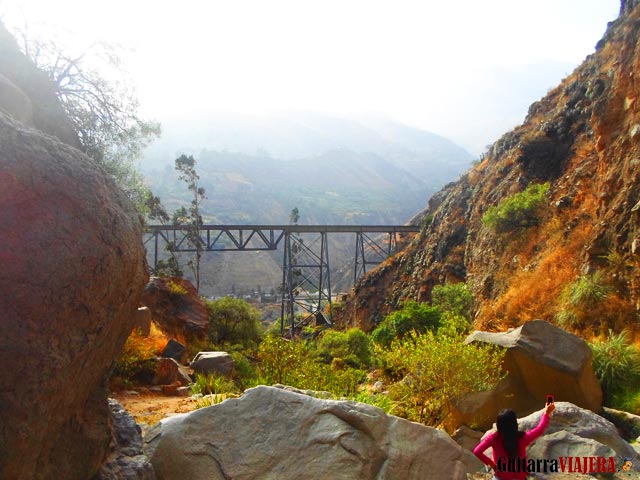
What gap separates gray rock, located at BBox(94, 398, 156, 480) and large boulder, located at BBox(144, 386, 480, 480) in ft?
0.71

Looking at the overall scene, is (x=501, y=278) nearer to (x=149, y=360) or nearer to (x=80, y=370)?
(x=149, y=360)

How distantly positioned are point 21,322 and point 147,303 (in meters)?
13.2

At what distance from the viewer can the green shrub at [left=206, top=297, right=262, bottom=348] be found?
17.8 m

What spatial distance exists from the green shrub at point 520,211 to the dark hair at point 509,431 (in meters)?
12.8

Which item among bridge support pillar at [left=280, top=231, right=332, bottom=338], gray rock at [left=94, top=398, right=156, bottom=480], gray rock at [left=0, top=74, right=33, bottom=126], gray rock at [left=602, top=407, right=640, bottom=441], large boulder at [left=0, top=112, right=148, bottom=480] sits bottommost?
bridge support pillar at [left=280, top=231, right=332, bottom=338]

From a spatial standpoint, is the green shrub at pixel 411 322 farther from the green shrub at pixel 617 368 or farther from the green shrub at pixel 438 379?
the green shrub at pixel 438 379

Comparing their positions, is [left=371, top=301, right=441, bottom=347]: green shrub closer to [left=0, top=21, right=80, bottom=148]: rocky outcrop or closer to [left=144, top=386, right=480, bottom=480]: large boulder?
[left=0, top=21, right=80, bottom=148]: rocky outcrop

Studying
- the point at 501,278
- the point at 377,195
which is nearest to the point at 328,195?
the point at 377,195

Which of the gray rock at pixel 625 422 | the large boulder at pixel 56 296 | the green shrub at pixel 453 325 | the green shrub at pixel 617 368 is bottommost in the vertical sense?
the gray rock at pixel 625 422

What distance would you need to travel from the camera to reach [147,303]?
15.2 m

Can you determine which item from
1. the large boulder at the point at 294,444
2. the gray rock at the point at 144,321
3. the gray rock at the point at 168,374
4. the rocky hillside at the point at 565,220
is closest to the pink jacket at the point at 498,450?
the large boulder at the point at 294,444

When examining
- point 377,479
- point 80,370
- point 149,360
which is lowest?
point 149,360

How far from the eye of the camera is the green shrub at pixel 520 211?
1594 centimetres

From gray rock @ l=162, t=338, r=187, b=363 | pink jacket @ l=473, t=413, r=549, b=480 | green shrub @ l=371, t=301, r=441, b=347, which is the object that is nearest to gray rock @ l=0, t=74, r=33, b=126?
pink jacket @ l=473, t=413, r=549, b=480
